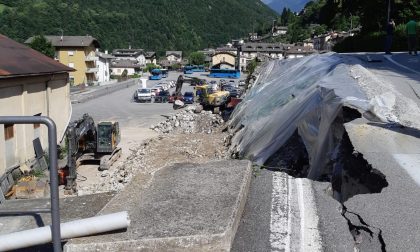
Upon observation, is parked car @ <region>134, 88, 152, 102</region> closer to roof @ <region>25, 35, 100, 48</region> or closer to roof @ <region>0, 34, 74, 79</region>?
roof @ <region>25, 35, 100, 48</region>

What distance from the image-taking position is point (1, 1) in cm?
13062

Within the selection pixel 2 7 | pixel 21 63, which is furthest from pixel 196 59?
pixel 21 63

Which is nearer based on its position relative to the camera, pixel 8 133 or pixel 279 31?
pixel 8 133

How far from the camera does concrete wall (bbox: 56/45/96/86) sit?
247 feet

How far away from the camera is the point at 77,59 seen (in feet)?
250

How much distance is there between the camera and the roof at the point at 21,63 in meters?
18.5

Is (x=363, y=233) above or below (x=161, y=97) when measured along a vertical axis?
above

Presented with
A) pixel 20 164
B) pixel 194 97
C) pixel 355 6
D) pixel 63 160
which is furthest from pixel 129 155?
pixel 194 97

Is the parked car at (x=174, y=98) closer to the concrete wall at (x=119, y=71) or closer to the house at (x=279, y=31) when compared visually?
the concrete wall at (x=119, y=71)

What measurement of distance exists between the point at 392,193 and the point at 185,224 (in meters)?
2.59

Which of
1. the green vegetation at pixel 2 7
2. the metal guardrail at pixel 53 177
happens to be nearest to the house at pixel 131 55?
the green vegetation at pixel 2 7

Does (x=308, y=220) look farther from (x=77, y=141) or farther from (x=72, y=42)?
(x=72, y=42)

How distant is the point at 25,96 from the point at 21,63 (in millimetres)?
1654

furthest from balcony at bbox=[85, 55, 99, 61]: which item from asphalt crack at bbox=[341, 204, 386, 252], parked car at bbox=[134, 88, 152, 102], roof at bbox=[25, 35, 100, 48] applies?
asphalt crack at bbox=[341, 204, 386, 252]
